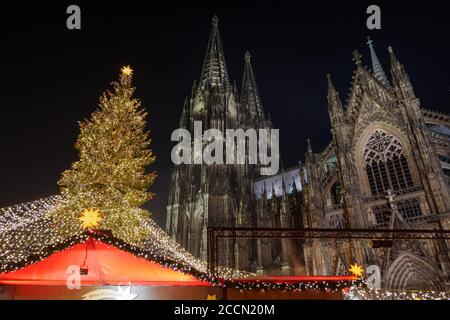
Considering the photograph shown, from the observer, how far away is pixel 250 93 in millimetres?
50688

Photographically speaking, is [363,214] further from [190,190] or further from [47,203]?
[190,190]

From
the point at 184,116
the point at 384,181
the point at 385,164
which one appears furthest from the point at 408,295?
the point at 184,116

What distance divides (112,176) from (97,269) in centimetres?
550

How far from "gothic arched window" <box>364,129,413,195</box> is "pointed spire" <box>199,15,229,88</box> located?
25.5m

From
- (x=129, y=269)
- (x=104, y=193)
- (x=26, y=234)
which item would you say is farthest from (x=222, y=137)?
(x=129, y=269)

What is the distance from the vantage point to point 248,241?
31.3m

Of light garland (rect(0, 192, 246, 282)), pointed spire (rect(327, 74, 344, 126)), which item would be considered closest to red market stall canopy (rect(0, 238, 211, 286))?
light garland (rect(0, 192, 246, 282))

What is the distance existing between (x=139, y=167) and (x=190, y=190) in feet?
74.0

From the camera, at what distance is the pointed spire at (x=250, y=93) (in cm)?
4856

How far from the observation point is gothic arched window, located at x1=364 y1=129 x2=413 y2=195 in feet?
64.3

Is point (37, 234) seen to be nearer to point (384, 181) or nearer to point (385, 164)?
point (384, 181)

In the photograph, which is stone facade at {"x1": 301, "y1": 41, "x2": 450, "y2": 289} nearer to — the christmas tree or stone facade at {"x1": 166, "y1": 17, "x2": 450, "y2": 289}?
stone facade at {"x1": 166, "y1": 17, "x2": 450, "y2": 289}

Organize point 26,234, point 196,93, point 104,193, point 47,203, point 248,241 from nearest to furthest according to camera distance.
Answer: point 26,234, point 47,203, point 104,193, point 248,241, point 196,93

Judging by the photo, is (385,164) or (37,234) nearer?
(37,234)
